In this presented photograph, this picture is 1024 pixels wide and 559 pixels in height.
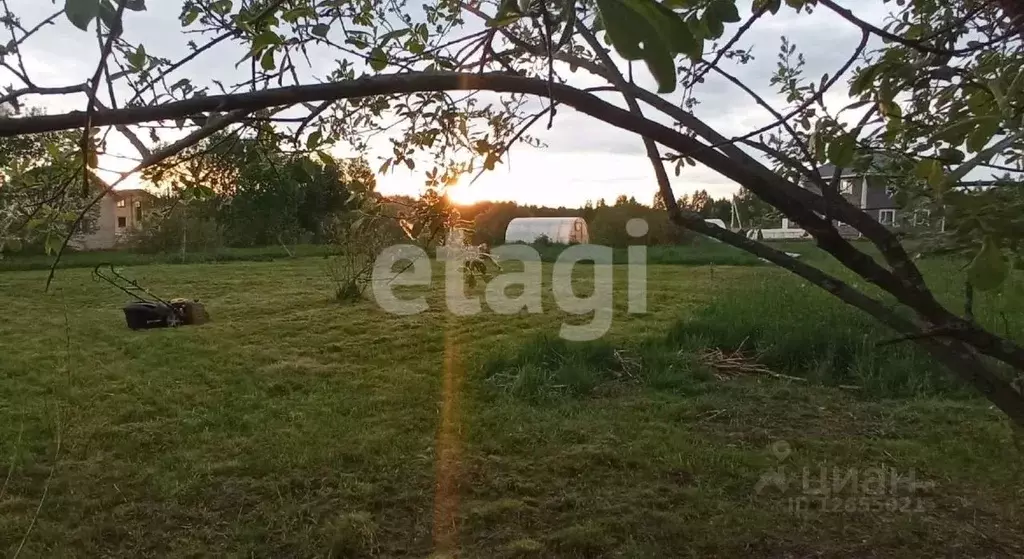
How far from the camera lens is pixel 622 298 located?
22.9ft

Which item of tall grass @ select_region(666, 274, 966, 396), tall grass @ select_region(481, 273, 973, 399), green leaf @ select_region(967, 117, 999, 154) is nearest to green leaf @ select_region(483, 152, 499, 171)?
green leaf @ select_region(967, 117, 999, 154)

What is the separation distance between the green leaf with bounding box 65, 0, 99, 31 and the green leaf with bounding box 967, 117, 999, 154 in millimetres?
788

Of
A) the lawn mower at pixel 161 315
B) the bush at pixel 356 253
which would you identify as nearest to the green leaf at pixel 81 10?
the lawn mower at pixel 161 315

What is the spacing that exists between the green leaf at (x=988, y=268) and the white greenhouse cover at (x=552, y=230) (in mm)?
15060

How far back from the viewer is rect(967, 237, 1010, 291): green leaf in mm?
707

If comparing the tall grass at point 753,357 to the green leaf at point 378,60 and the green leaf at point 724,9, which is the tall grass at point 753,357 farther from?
the green leaf at point 724,9

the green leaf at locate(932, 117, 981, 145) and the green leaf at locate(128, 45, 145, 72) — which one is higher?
the green leaf at locate(128, 45, 145, 72)

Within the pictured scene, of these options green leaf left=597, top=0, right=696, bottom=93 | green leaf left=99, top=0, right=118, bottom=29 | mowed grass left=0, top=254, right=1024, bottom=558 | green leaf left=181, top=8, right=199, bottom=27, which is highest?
green leaf left=181, top=8, right=199, bottom=27

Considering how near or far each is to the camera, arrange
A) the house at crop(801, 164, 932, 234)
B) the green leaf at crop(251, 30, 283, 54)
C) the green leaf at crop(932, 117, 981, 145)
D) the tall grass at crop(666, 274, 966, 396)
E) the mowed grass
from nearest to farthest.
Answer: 1. the green leaf at crop(932, 117, 981, 145)
2. the green leaf at crop(251, 30, 283, 54)
3. the house at crop(801, 164, 932, 234)
4. the mowed grass
5. the tall grass at crop(666, 274, 966, 396)

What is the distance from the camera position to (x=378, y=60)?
134cm

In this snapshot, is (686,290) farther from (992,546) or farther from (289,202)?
(289,202)

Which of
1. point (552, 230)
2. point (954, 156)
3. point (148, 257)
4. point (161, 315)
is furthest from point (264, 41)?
point (552, 230)

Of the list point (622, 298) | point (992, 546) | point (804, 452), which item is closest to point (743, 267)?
point (622, 298)

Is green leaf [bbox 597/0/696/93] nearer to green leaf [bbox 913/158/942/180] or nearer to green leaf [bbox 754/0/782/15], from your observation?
green leaf [bbox 913/158/942/180]
